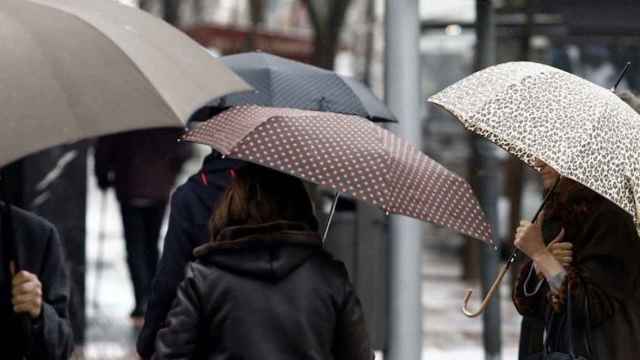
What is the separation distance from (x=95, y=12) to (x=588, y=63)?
6.57 metres

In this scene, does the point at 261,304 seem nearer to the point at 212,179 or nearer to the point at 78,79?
the point at 78,79

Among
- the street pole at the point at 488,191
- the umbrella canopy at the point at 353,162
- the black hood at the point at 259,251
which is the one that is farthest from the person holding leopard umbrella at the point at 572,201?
the street pole at the point at 488,191

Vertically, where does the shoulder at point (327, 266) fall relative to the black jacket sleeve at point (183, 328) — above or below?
above

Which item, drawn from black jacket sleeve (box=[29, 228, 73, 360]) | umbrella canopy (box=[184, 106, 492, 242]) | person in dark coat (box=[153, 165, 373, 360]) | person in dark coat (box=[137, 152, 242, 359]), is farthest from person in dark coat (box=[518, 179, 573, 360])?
black jacket sleeve (box=[29, 228, 73, 360])

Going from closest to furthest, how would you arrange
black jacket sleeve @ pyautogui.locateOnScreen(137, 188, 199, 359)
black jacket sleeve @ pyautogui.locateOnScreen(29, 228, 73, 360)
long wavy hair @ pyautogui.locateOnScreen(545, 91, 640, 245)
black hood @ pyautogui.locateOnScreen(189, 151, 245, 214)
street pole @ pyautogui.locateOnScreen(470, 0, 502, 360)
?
1. black jacket sleeve @ pyautogui.locateOnScreen(29, 228, 73, 360)
2. long wavy hair @ pyautogui.locateOnScreen(545, 91, 640, 245)
3. black jacket sleeve @ pyautogui.locateOnScreen(137, 188, 199, 359)
4. black hood @ pyautogui.locateOnScreen(189, 151, 245, 214)
5. street pole @ pyautogui.locateOnScreen(470, 0, 502, 360)

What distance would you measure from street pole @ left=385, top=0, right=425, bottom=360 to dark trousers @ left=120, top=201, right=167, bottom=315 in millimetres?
3213

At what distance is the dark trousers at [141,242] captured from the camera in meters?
9.84

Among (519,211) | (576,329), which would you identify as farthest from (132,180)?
(576,329)

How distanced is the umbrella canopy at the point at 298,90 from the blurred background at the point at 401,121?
1.16 metres

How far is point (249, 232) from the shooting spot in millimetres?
4035

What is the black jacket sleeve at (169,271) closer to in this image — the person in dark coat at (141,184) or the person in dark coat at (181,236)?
the person in dark coat at (181,236)

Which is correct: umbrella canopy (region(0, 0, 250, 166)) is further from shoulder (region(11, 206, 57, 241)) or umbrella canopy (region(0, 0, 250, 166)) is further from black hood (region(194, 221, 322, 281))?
shoulder (region(11, 206, 57, 241))

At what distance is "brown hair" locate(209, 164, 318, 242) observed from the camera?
13.4 feet

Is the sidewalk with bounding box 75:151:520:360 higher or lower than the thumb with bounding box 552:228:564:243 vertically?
lower
